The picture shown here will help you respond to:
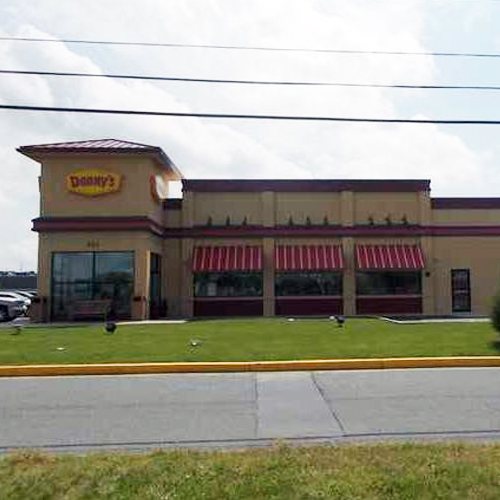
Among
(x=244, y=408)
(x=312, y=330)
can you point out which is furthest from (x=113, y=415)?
(x=312, y=330)

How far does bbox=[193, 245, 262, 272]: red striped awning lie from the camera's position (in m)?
36.3

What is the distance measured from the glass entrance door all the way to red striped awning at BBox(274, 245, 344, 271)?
6.33m

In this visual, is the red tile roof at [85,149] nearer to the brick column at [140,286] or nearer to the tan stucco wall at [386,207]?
the brick column at [140,286]

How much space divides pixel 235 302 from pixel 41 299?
376 inches

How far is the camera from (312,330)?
22609mm

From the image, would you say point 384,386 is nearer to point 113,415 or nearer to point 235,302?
point 113,415

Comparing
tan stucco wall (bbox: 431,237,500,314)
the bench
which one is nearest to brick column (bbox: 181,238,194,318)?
the bench

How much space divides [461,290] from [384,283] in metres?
4.30

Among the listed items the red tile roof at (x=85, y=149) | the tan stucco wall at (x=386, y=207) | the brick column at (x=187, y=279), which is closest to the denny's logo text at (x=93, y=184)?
the red tile roof at (x=85, y=149)

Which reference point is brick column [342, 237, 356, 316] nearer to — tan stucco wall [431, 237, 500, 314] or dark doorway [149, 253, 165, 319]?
tan stucco wall [431, 237, 500, 314]

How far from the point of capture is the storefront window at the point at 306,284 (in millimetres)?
37156

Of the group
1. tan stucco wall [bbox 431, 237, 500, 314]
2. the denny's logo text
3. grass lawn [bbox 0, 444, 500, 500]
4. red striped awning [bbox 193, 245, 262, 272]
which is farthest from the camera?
tan stucco wall [bbox 431, 237, 500, 314]

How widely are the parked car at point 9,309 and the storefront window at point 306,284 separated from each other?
43.8ft

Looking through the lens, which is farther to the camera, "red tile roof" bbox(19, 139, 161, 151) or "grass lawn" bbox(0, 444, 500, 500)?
"red tile roof" bbox(19, 139, 161, 151)
